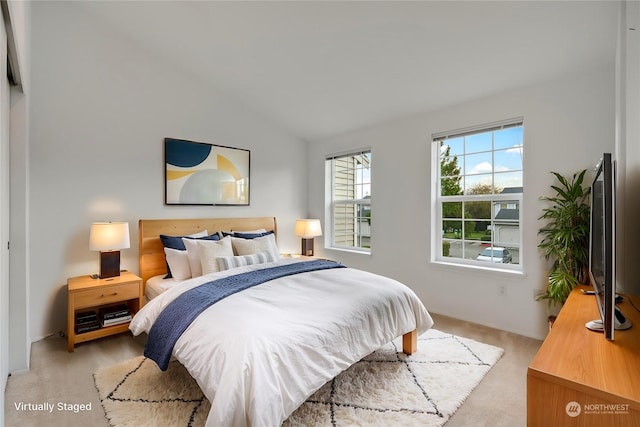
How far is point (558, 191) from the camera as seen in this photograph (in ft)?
8.43

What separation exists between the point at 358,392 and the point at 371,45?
2.69 meters

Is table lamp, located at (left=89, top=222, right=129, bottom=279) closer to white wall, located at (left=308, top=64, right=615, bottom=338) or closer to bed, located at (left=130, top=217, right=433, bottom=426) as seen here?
bed, located at (left=130, top=217, right=433, bottom=426)

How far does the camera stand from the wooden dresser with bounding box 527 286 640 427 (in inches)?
36.1

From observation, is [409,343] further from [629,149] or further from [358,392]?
[629,149]

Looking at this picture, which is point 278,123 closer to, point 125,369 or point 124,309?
point 124,309

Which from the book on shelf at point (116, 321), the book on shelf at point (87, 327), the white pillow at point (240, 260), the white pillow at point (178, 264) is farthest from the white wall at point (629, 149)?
the book on shelf at point (87, 327)

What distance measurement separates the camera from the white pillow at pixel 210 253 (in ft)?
9.78

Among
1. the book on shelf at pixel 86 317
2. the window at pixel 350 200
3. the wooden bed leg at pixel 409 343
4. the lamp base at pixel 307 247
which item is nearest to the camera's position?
the wooden bed leg at pixel 409 343

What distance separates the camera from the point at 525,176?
2850mm

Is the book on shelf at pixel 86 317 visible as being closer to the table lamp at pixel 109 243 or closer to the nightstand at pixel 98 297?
the nightstand at pixel 98 297

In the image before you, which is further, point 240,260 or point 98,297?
point 240,260

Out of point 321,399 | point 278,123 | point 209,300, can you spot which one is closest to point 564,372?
point 321,399

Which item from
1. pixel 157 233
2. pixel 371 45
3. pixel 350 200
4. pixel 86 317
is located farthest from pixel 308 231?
pixel 86 317

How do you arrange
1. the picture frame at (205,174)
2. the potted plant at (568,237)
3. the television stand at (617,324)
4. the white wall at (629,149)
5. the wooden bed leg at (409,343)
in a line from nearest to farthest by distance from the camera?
the television stand at (617,324) → the white wall at (629,149) → the potted plant at (568,237) → the wooden bed leg at (409,343) → the picture frame at (205,174)
